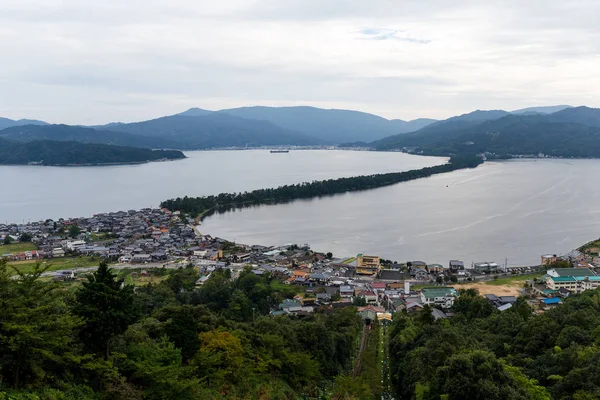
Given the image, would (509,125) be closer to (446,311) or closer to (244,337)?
(446,311)

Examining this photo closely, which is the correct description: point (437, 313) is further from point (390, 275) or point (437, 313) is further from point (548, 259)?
point (548, 259)

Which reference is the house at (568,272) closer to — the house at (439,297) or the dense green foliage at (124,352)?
the house at (439,297)

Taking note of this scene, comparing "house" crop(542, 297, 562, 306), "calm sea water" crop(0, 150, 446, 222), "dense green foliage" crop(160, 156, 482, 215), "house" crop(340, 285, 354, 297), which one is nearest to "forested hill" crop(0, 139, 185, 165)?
"calm sea water" crop(0, 150, 446, 222)

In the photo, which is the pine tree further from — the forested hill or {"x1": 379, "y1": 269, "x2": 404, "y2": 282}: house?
the forested hill

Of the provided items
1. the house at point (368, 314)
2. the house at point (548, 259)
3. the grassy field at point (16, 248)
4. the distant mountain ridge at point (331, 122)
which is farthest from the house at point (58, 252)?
the distant mountain ridge at point (331, 122)

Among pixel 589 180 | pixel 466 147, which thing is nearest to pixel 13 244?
pixel 589 180

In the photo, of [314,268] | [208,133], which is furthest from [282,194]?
[208,133]
